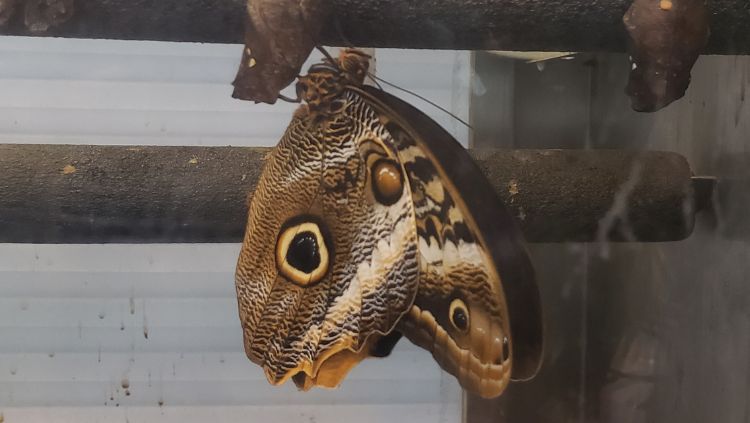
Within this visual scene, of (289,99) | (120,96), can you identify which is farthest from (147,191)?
(289,99)

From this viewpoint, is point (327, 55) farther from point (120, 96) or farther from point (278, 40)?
point (120, 96)

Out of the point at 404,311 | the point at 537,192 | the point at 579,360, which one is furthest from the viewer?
the point at 537,192

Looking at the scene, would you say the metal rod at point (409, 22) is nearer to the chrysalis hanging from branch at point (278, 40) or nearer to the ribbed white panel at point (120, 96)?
the chrysalis hanging from branch at point (278, 40)

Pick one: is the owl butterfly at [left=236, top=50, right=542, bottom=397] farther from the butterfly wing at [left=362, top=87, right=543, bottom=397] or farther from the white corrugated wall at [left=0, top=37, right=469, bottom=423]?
the white corrugated wall at [left=0, top=37, right=469, bottom=423]

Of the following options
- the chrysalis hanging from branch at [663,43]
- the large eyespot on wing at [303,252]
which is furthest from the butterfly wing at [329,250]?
the chrysalis hanging from branch at [663,43]

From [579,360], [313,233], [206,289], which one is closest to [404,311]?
[313,233]

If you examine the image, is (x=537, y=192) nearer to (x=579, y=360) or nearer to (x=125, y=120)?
(x=579, y=360)

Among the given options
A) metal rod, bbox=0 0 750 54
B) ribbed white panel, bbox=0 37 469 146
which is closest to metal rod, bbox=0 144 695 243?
ribbed white panel, bbox=0 37 469 146
